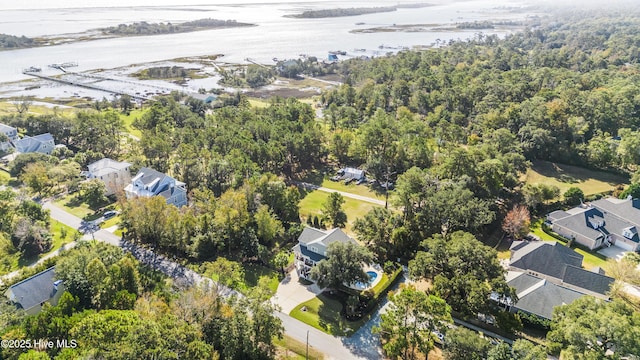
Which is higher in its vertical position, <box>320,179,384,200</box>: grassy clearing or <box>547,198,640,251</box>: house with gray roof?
<box>547,198,640,251</box>: house with gray roof

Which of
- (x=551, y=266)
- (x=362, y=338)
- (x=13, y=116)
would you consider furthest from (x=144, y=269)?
(x=13, y=116)

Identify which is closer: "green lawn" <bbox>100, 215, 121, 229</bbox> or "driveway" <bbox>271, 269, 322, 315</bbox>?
"driveway" <bbox>271, 269, 322, 315</bbox>

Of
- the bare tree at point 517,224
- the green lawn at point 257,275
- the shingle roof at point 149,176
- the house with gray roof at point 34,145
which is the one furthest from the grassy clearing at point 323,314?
the house with gray roof at point 34,145

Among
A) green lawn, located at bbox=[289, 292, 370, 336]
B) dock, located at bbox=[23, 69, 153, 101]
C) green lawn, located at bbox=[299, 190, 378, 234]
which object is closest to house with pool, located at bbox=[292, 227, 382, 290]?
green lawn, located at bbox=[289, 292, 370, 336]

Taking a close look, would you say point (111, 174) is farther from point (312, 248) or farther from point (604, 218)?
point (604, 218)

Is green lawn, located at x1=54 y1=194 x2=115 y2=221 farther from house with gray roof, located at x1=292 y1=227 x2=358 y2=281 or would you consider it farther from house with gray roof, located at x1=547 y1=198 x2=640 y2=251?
house with gray roof, located at x1=547 y1=198 x2=640 y2=251

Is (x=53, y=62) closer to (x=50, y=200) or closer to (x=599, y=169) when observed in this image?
(x=50, y=200)
